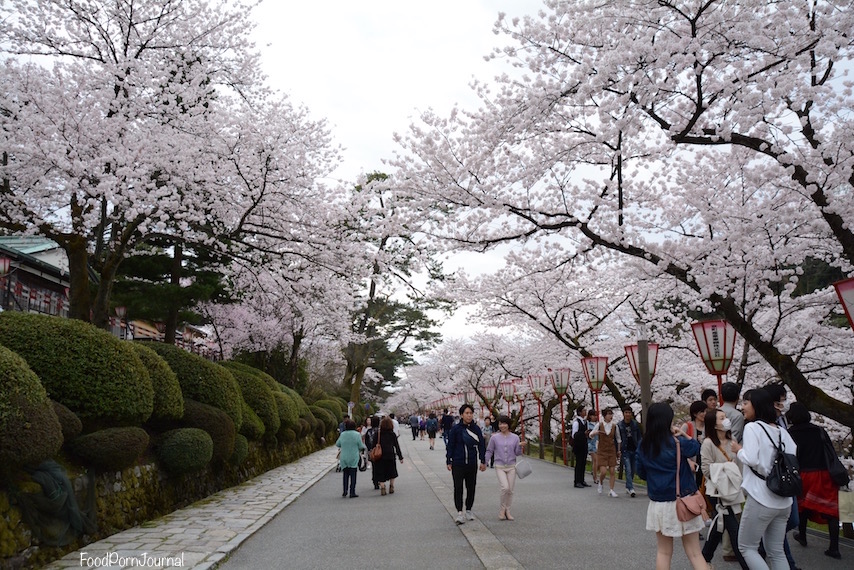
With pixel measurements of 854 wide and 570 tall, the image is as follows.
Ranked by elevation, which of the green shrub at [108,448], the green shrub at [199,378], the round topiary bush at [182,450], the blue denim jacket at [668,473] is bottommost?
the round topiary bush at [182,450]

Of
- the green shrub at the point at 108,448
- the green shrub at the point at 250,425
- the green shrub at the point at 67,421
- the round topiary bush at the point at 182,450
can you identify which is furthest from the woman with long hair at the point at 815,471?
the green shrub at the point at 250,425

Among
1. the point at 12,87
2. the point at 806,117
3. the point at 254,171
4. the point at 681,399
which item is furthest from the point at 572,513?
the point at 681,399

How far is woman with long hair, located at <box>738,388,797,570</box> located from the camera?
16.1 ft

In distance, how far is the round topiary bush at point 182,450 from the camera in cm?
1001

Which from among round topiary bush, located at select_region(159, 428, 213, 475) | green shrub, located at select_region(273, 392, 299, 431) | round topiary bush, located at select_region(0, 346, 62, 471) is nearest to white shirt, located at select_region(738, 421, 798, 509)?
round topiary bush, located at select_region(0, 346, 62, 471)

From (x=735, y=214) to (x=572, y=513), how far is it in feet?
19.2

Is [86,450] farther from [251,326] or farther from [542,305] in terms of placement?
[251,326]

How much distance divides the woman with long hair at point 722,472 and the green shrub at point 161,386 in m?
7.42

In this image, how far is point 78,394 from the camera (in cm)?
752

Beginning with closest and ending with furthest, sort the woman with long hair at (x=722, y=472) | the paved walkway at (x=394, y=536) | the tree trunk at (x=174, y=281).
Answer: the woman with long hair at (x=722, y=472) < the paved walkway at (x=394, y=536) < the tree trunk at (x=174, y=281)

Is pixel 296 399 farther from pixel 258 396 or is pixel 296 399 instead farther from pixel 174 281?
pixel 174 281

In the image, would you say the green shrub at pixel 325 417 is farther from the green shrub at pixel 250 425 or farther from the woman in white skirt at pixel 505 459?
the woman in white skirt at pixel 505 459

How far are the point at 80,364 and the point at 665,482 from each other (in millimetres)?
6545

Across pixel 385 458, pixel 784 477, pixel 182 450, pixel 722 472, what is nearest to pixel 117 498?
pixel 182 450
